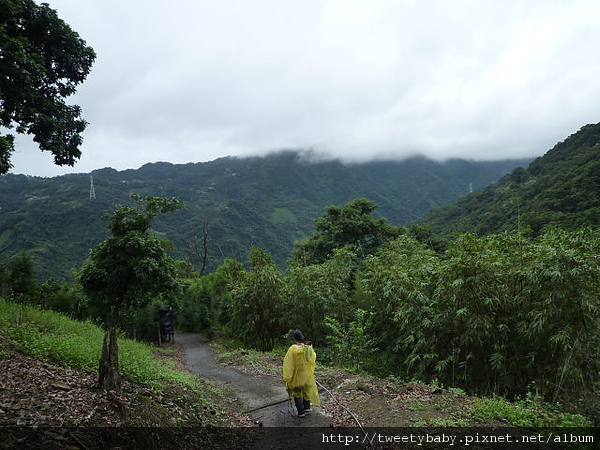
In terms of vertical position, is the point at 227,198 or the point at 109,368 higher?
the point at 227,198

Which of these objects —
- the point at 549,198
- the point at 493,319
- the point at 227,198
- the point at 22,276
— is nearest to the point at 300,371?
the point at 493,319

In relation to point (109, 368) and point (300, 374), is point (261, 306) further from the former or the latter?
point (109, 368)

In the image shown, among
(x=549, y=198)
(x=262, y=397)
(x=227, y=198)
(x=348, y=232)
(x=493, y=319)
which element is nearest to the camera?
(x=493, y=319)

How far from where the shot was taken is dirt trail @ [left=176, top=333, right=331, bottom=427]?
6141 millimetres

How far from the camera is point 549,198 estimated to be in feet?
90.0

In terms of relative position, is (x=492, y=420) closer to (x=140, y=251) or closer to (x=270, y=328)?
(x=140, y=251)

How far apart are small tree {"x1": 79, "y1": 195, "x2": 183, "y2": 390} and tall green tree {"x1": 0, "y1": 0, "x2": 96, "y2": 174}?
13.5 ft

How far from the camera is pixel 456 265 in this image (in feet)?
24.7

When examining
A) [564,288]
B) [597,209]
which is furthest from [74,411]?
[597,209]

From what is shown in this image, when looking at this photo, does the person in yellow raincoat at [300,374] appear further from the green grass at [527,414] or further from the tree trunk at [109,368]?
the tree trunk at [109,368]

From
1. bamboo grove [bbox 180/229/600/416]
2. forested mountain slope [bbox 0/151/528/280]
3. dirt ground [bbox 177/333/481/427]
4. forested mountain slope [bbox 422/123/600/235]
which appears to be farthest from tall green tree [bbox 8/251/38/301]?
forested mountain slope [bbox 0/151/528/280]

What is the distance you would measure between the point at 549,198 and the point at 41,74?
30.6 m

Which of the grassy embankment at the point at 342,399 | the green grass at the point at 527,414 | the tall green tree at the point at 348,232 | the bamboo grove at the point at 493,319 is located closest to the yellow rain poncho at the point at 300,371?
the grassy embankment at the point at 342,399

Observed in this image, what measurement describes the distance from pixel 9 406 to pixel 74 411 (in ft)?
2.10
